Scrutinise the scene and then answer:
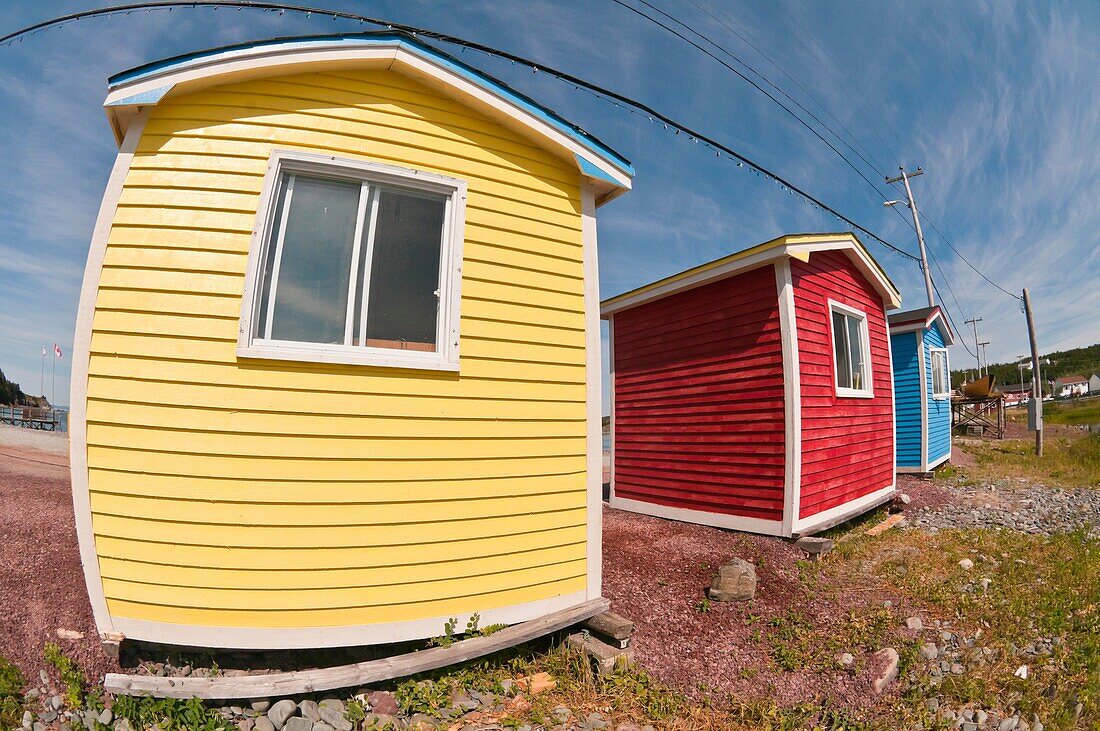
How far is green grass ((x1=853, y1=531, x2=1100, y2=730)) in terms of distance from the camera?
130 inches

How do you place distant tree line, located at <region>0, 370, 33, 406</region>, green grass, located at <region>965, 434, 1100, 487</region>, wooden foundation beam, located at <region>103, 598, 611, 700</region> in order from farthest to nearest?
distant tree line, located at <region>0, 370, 33, 406</region>, green grass, located at <region>965, 434, 1100, 487</region>, wooden foundation beam, located at <region>103, 598, 611, 700</region>

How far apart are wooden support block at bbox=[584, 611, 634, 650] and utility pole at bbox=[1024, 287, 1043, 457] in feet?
62.0

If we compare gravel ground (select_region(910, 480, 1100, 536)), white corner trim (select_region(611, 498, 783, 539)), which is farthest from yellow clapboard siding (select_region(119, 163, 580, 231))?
gravel ground (select_region(910, 480, 1100, 536))

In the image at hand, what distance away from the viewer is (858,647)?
3938 millimetres

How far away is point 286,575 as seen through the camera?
3.20m

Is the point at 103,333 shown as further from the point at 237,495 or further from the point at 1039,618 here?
the point at 1039,618

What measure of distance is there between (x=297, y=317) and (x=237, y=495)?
1235mm

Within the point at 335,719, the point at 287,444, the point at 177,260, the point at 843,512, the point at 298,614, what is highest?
the point at 177,260

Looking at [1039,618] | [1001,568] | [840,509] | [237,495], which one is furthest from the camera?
[840,509]

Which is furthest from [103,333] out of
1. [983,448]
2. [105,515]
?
[983,448]

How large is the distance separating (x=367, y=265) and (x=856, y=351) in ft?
27.6

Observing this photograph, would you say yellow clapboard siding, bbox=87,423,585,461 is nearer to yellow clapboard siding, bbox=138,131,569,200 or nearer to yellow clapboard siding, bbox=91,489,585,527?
yellow clapboard siding, bbox=91,489,585,527

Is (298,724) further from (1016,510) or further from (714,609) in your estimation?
(1016,510)

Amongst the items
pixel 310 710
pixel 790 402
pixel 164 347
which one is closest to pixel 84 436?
pixel 164 347
